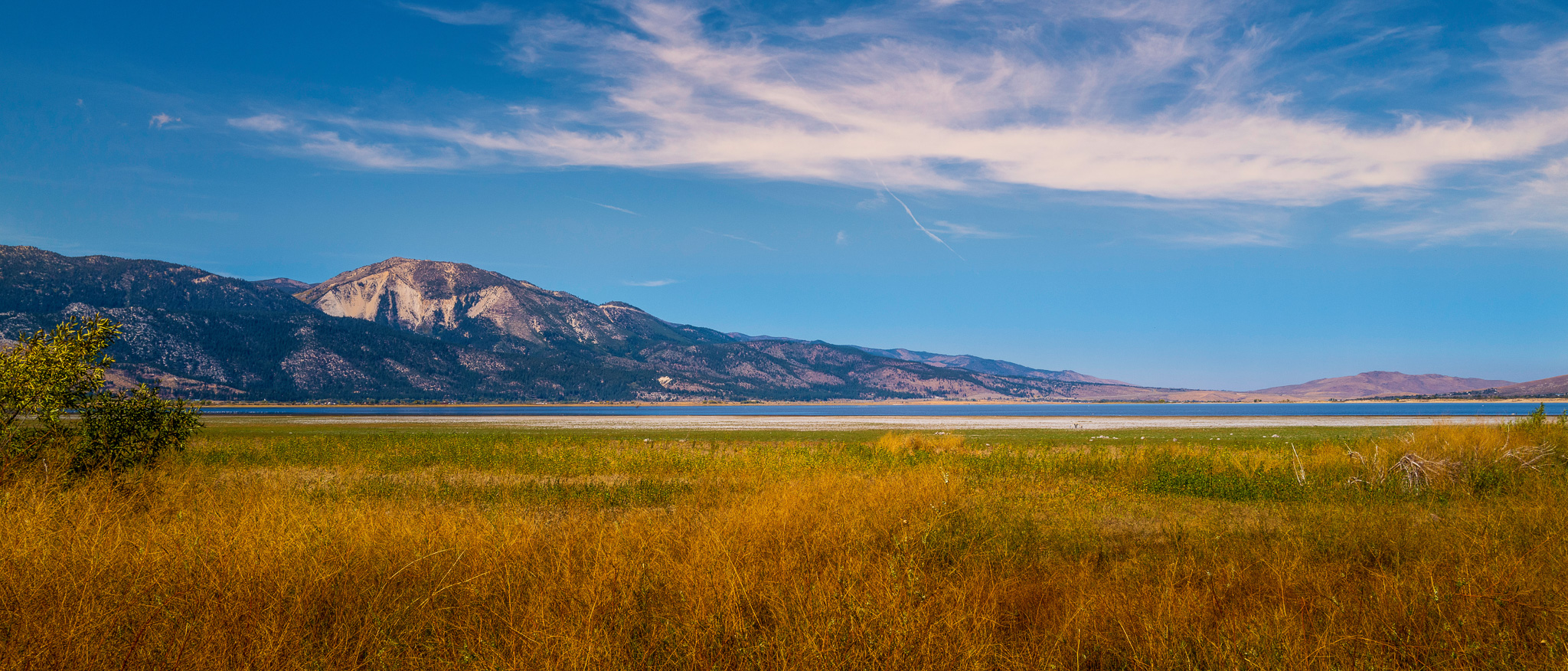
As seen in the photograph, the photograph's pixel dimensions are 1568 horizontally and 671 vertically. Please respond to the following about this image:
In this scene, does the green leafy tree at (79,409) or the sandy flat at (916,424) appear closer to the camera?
the green leafy tree at (79,409)

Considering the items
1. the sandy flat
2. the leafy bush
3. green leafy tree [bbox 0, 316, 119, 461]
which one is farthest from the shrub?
green leafy tree [bbox 0, 316, 119, 461]

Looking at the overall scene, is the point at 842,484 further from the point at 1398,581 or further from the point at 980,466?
the point at 980,466

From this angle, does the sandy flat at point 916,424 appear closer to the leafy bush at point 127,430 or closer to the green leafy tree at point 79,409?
Answer: the leafy bush at point 127,430

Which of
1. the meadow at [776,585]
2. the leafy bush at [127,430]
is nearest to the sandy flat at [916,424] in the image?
the leafy bush at [127,430]

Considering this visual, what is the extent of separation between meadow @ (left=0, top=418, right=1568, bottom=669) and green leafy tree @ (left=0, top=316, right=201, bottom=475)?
1.24 m

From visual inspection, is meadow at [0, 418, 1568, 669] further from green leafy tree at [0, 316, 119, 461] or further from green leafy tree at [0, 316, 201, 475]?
green leafy tree at [0, 316, 201, 475]

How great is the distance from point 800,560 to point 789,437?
3908 cm

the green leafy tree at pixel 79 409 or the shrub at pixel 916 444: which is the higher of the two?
the green leafy tree at pixel 79 409

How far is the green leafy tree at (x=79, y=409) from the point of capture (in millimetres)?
12930

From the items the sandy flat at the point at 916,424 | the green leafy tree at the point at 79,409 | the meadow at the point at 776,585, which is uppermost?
the green leafy tree at the point at 79,409

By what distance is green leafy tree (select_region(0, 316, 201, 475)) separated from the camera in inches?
509

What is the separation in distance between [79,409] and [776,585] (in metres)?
16.8

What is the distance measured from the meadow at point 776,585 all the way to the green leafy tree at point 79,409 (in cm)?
124

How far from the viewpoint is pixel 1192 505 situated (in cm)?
1759
